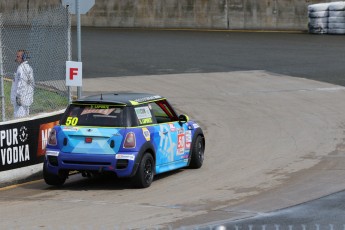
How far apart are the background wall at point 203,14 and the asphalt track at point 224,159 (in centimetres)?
1123

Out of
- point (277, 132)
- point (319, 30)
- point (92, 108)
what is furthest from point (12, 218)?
point (319, 30)

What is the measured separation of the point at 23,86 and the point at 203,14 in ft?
94.0

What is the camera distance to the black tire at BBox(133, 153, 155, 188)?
1456 centimetres

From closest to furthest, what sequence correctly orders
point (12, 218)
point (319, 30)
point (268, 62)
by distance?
point (12, 218) < point (268, 62) < point (319, 30)

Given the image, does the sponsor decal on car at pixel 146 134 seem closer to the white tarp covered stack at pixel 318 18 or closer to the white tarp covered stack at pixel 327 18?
the white tarp covered stack at pixel 327 18

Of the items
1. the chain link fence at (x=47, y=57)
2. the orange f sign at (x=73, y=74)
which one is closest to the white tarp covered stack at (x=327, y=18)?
the chain link fence at (x=47, y=57)

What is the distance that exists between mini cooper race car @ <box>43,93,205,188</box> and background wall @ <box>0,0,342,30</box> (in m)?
30.6

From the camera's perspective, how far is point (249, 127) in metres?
21.6

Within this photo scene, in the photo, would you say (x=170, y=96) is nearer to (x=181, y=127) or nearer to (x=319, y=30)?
(x=181, y=127)

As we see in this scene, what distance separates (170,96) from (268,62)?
8.28m

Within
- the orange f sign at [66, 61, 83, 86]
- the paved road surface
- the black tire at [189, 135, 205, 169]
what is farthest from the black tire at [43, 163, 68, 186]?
the paved road surface

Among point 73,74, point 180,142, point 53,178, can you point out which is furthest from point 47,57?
point 53,178

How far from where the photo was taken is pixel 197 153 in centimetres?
1664

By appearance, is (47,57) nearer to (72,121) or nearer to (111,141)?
(72,121)
